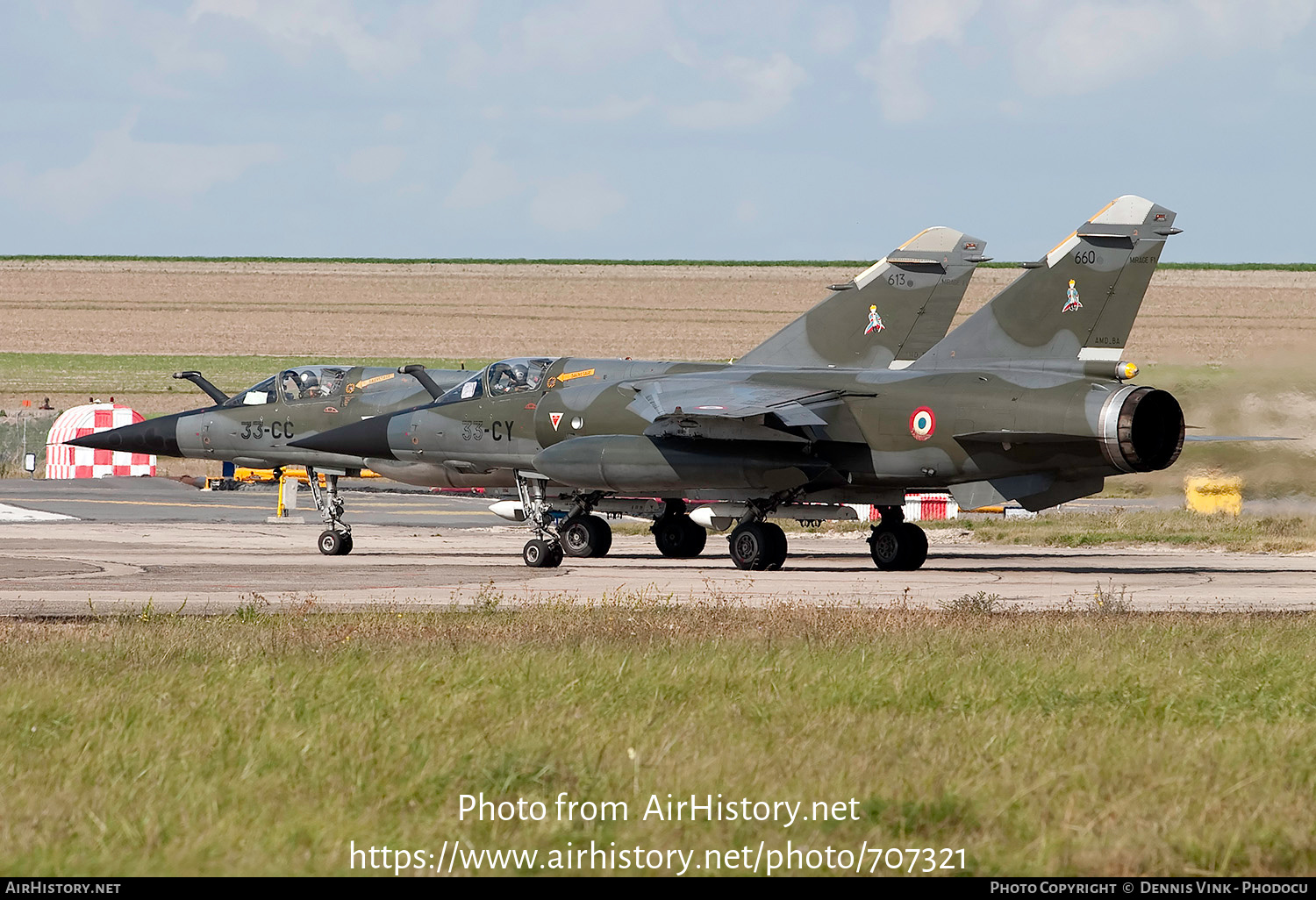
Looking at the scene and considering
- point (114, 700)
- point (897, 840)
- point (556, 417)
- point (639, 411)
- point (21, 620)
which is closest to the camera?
point (897, 840)

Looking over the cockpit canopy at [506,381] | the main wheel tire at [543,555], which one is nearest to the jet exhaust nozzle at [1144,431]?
the main wheel tire at [543,555]

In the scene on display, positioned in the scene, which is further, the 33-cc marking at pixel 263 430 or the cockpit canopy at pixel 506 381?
the 33-cc marking at pixel 263 430

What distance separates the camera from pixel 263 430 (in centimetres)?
2523

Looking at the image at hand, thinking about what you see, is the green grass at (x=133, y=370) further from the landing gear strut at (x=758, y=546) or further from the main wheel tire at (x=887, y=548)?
the main wheel tire at (x=887, y=548)

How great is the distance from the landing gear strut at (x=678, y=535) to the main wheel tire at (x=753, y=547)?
3.23 meters

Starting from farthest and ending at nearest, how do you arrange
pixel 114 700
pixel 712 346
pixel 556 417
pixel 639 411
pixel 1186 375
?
1. pixel 712 346
2. pixel 1186 375
3. pixel 556 417
4. pixel 639 411
5. pixel 114 700

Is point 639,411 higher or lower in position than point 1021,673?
higher

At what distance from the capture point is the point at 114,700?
24.8 feet

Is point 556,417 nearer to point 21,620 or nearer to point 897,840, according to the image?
point 21,620

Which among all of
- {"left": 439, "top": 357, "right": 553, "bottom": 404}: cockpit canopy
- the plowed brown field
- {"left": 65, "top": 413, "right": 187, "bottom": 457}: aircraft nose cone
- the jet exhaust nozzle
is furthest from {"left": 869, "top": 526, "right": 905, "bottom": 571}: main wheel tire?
the plowed brown field

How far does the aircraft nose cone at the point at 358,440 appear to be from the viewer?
23578 millimetres

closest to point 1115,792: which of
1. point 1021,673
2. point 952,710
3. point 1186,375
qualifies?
point 952,710
